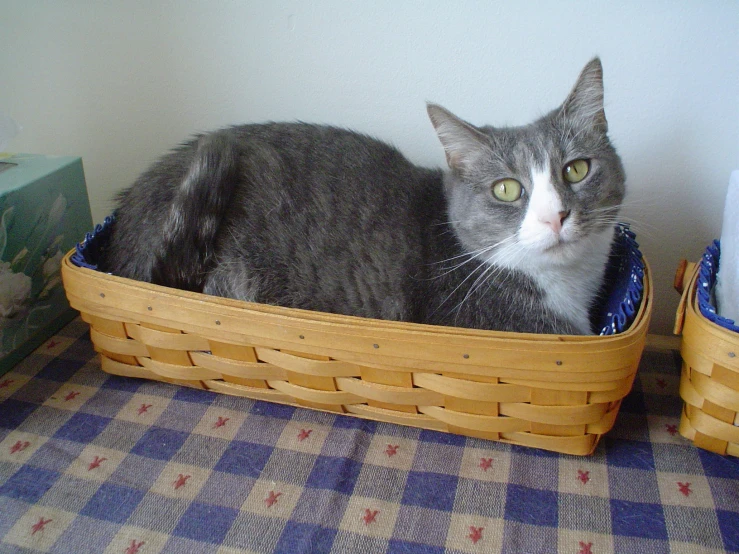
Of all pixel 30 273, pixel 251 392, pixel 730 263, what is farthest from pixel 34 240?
pixel 730 263

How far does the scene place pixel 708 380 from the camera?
749 mm

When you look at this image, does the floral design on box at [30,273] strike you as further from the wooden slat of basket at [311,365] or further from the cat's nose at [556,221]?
the cat's nose at [556,221]

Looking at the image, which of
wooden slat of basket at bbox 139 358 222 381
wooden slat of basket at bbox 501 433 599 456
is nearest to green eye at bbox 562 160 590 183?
wooden slat of basket at bbox 501 433 599 456

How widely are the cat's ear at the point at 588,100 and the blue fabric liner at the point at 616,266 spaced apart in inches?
8.9

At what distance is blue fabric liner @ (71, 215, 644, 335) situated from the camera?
892 millimetres

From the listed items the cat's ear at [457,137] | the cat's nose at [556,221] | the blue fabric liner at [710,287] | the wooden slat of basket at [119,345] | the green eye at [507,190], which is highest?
the cat's ear at [457,137]

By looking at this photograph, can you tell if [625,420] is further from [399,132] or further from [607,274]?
[399,132]

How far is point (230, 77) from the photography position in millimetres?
1234

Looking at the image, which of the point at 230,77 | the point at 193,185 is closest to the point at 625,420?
the point at 193,185

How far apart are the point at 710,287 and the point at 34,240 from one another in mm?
1156

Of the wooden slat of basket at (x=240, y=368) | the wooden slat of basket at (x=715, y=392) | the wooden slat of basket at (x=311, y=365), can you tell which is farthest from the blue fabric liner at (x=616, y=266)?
the wooden slat of basket at (x=311, y=365)

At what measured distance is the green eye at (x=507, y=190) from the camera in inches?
34.3

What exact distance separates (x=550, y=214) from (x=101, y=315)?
71 centimetres

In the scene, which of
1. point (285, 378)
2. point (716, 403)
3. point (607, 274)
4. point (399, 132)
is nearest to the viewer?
point (716, 403)
